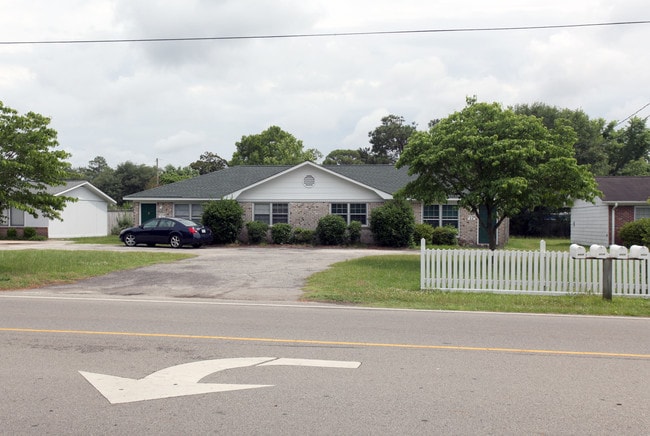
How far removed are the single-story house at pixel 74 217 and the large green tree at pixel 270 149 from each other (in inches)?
921

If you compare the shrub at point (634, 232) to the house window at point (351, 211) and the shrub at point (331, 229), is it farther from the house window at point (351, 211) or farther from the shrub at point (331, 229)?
the shrub at point (331, 229)

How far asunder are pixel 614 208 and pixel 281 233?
16.7 meters

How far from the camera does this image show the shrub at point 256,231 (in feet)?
95.8

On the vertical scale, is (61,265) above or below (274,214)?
below

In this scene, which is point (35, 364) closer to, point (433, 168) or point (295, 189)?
point (433, 168)

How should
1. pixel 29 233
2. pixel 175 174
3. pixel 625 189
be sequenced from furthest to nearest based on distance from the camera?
pixel 175 174 → pixel 29 233 → pixel 625 189

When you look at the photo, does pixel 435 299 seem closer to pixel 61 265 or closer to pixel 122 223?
pixel 61 265

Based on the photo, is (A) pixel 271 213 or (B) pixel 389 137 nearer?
(A) pixel 271 213

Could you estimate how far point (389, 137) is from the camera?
236 feet

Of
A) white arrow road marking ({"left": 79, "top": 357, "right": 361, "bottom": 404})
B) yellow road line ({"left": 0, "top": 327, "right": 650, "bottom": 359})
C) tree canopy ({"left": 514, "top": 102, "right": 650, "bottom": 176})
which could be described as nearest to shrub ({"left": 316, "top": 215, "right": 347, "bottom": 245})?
yellow road line ({"left": 0, "top": 327, "right": 650, "bottom": 359})

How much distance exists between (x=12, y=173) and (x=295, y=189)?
16178 millimetres

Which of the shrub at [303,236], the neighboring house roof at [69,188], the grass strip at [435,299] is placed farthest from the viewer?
the neighboring house roof at [69,188]

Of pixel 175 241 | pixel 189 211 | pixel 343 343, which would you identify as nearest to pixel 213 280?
pixel 343 343

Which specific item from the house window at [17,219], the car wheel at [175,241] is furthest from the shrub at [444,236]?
the house window at [17,219]
